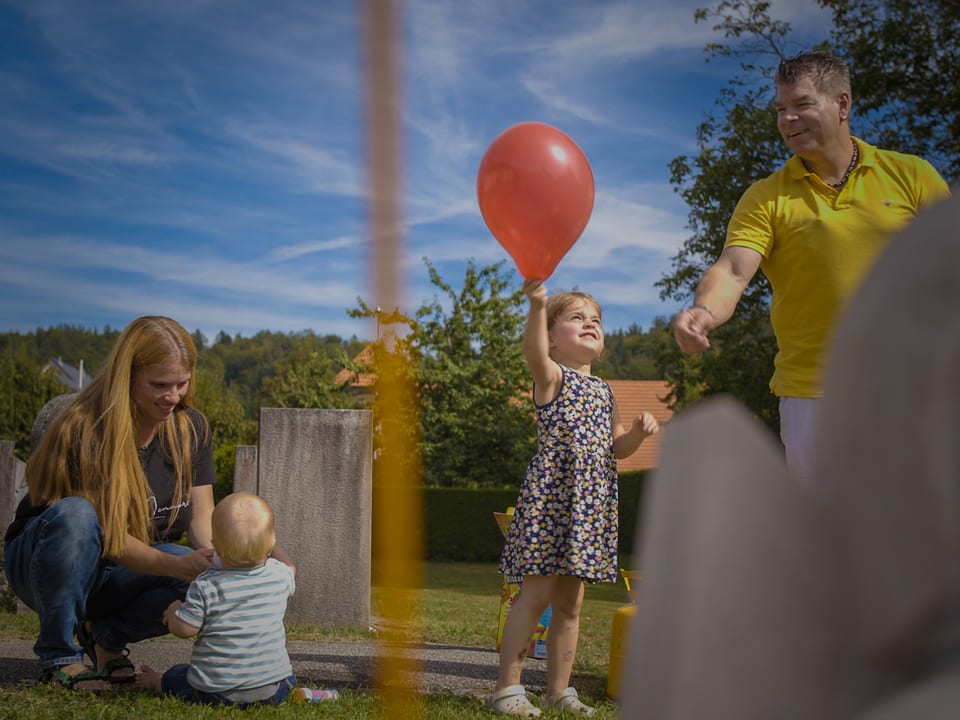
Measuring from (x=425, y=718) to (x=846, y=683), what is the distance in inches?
110

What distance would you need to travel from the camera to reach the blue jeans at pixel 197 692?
3.22 m

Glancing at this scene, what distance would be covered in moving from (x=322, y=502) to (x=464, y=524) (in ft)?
45.6

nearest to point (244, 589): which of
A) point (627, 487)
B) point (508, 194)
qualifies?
point (508, 194)

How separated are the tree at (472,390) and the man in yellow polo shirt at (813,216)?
20932 millimetres

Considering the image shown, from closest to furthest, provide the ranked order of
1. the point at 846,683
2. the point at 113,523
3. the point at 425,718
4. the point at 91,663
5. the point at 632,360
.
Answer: the point at 846,683 < the point at 425,718 < the point at 113,523 < the point at 91,663 < the point at 632,360

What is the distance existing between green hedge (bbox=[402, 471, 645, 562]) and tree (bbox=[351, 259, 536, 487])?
441 cm

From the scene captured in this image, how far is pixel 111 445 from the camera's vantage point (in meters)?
3.50

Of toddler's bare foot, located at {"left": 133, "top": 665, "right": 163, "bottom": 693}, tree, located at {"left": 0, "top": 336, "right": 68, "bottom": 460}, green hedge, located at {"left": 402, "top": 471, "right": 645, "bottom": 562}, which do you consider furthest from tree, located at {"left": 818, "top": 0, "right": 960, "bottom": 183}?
tree, located at {"left": 0, "top": 336, "right": 68, "bottom": 460}

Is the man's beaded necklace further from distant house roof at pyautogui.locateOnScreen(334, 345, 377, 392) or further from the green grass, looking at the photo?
distant house roof at pyautogui.locateOnScreen(334, 345, 377, 392)

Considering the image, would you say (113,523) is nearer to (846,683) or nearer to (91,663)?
(91,663)

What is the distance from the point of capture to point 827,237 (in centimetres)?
287

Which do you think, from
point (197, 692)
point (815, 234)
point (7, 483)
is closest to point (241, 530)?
point (197, 692)

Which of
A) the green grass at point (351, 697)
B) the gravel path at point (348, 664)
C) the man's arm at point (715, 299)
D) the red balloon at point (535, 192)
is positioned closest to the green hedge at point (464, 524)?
the green grass at point (351, 697)

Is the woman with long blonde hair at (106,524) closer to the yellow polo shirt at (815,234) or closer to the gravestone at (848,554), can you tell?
the yellow polo shirt at (815,234)
